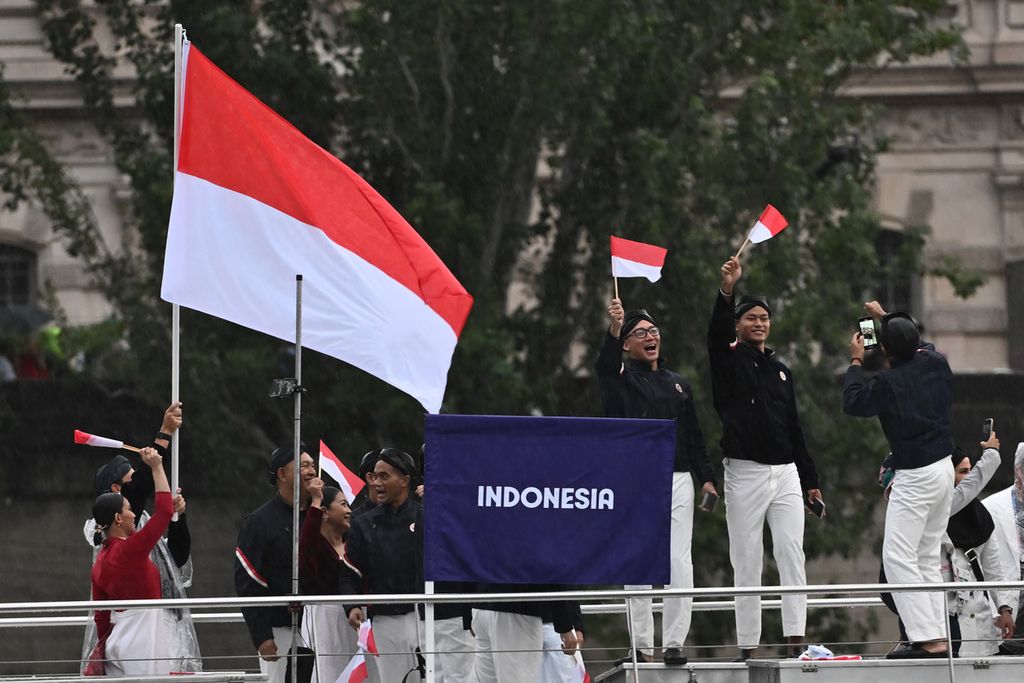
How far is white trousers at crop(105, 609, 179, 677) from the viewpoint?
42.2ft

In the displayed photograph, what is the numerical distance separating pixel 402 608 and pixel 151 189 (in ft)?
31.4

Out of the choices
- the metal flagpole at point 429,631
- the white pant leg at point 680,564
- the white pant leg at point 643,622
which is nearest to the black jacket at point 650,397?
the white pant leg at point 680,564

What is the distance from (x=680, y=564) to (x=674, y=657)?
0.75 m

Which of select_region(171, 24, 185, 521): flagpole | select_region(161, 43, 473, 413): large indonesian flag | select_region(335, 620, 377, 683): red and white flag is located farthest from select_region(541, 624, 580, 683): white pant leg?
select_region(171, 24, 185, 521): flagpole

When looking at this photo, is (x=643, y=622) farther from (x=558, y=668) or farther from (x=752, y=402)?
(x=752, y=402)

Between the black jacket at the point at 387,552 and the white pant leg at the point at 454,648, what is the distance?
0.26 metres

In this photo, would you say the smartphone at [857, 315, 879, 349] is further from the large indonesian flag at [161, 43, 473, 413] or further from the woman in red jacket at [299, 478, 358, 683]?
the woman in red jacket at [299, 478, 358, 683]

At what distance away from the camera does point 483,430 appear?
12.3 m

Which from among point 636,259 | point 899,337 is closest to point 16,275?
point 636,259

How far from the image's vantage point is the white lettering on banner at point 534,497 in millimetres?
12336

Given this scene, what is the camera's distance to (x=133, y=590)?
12.8 meters

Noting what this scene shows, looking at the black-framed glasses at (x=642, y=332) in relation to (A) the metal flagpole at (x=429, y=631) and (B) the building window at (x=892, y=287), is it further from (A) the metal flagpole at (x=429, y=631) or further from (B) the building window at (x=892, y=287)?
(B) the building window at (x=892, y=287)

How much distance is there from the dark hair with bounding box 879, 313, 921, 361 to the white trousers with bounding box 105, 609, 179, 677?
4551 millimetres

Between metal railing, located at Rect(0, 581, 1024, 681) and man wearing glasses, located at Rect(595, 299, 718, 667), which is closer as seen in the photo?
metal railing, located at Rect(0, 581, 1024, 681)
